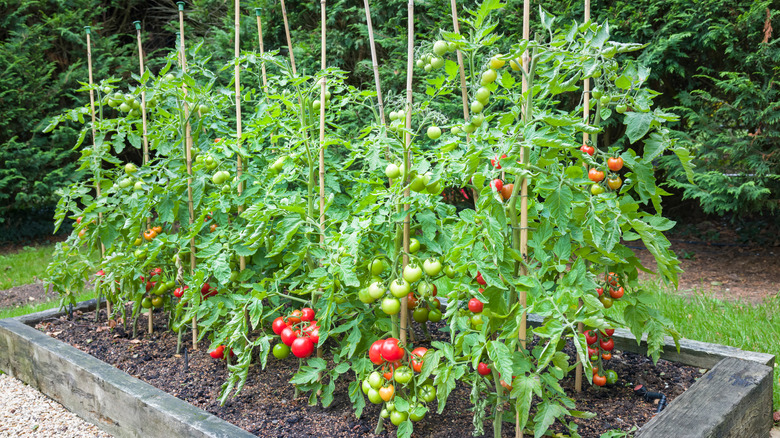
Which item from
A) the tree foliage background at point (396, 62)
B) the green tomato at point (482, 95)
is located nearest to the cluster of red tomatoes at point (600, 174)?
the green tomato at point (482, 95)

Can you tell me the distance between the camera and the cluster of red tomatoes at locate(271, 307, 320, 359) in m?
1.73

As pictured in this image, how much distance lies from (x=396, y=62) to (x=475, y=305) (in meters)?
3.89

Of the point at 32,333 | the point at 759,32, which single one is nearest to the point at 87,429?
the point at 32,333

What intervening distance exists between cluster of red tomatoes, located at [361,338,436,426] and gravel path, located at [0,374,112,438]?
131cm

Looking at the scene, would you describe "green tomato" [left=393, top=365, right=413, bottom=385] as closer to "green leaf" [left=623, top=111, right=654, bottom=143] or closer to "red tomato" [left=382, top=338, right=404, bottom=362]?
"red tomato" [left=382, top=338, right=404, bottom=362]

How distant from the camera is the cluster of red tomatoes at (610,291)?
6.06 feet

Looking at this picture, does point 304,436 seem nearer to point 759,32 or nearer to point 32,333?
point 32,333

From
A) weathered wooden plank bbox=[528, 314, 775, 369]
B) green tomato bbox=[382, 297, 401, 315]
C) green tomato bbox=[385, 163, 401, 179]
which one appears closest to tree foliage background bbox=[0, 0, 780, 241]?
weathered wooden plank bbox=[528, 314, 775, 369]

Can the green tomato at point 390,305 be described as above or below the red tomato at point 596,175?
below

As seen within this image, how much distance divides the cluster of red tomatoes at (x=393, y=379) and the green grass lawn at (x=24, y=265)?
13.5ft

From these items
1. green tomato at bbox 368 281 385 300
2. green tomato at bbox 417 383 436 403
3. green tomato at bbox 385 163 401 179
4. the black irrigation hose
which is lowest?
the black irrigation hose

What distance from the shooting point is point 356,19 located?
5.68 m

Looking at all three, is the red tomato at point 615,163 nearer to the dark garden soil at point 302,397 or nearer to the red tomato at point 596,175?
the red tomato at point 596,175

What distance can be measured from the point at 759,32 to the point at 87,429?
508cm
